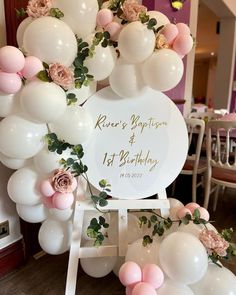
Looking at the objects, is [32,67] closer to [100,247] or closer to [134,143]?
[134,143]

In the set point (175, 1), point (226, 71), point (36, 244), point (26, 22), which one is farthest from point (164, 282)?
point (226, 71)

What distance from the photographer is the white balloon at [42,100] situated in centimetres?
100

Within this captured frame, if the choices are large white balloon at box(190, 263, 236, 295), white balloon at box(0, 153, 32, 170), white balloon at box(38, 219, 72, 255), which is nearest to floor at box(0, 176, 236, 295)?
white balloon at box(38, 219, 72, 255)

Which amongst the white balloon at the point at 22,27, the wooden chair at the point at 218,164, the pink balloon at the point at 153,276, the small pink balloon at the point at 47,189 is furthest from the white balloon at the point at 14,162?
the wooden chair at the point at 218,164

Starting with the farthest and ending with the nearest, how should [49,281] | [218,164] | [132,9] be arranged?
[218,164] → [49,281] → [132,9]

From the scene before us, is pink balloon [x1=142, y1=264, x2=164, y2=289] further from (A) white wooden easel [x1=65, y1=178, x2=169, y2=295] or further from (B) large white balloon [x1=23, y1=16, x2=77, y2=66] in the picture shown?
(B) large white balloon [x1=23, y1=16, x2=77, y2=66]

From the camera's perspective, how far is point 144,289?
3.36ft

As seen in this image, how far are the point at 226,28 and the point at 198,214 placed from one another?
15.8ft

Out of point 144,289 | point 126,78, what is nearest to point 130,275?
point 144,289

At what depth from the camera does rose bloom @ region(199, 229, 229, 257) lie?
1.13 metres

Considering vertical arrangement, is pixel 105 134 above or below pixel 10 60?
below

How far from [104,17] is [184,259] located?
1070 mm

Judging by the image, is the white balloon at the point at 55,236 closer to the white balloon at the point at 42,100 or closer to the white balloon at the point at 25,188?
the white balloon at the point at 25,188

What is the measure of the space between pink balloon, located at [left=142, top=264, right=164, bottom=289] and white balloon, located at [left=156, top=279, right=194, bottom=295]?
3 centimetres
